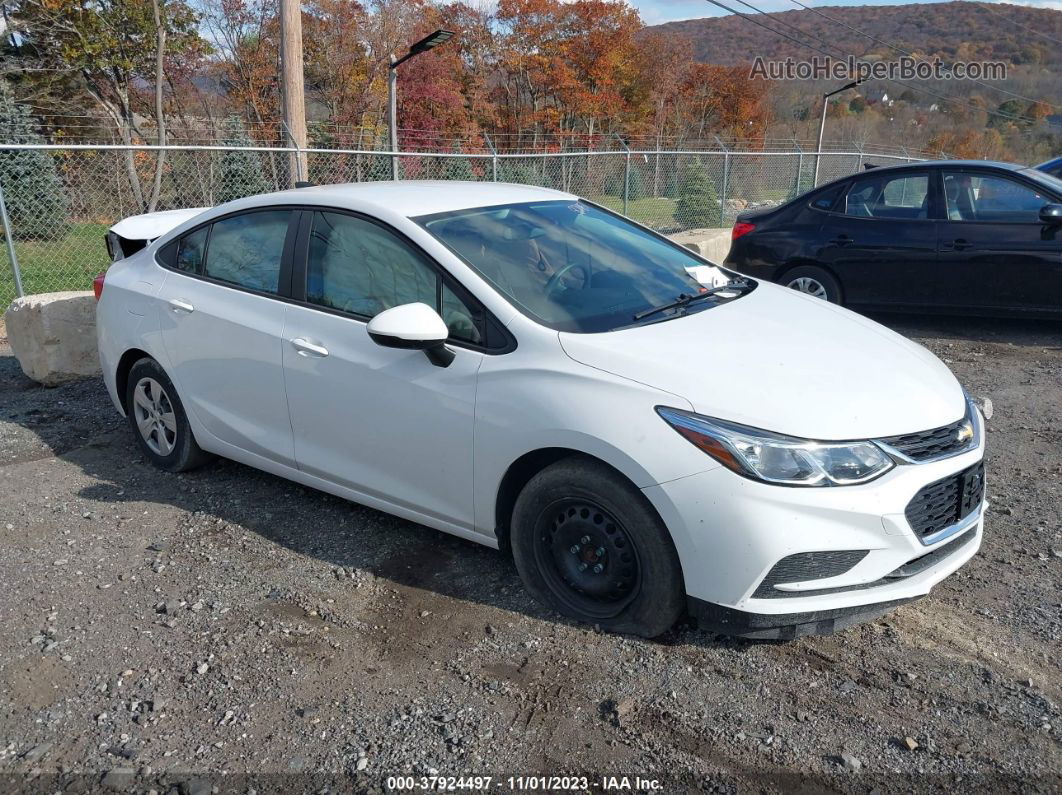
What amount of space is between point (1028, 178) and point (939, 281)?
1.08m

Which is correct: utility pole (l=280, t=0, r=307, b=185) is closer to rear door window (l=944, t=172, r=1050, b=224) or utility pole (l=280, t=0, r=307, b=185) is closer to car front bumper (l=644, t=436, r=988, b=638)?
rear door window (l=944, t=172, r=1050, b=224)

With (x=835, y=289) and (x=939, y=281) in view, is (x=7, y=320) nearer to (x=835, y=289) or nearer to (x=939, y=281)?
(x=835, y=289)

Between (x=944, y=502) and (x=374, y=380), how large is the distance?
218 centimetres

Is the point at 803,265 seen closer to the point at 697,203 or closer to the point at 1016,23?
the point at 697,203

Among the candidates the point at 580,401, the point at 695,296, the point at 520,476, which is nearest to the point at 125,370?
the point at 520,476

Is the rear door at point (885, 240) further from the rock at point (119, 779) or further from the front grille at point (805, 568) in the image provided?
the rock at point (119, 779)

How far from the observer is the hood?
2.79 meters

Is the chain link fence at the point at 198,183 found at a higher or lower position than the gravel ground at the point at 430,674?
higher

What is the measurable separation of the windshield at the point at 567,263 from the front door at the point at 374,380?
225 millimetres

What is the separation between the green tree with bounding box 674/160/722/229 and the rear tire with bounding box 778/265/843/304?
10.4 meters

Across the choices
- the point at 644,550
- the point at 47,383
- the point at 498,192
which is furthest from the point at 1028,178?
the point at 47,383

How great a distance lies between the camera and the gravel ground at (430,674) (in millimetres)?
2494

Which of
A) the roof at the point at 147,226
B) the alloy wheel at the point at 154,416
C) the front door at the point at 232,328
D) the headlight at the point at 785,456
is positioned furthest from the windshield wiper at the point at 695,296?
the roof at the point at 147,226
